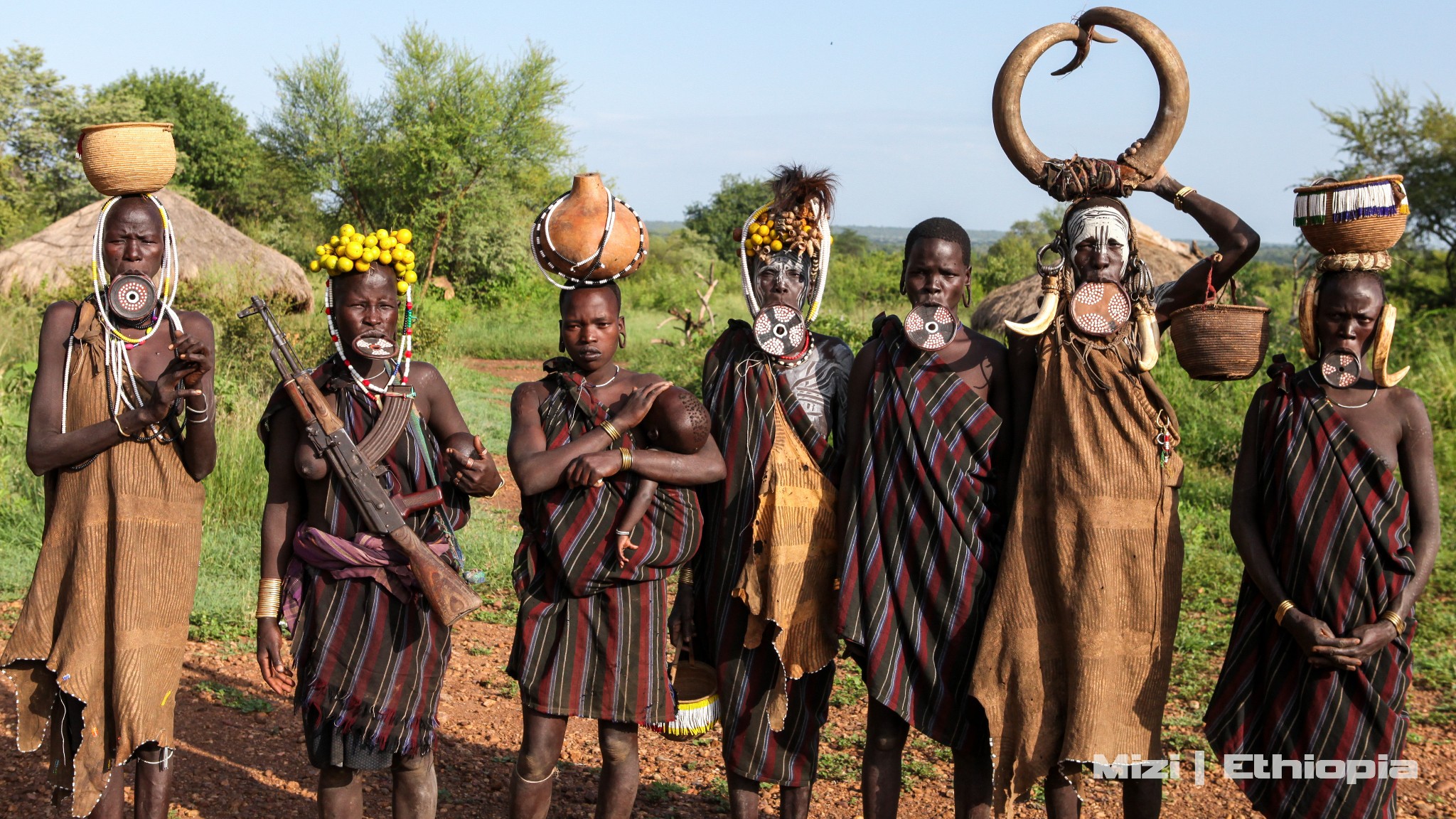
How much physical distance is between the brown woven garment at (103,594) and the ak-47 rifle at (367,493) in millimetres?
481

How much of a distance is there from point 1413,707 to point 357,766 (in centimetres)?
433

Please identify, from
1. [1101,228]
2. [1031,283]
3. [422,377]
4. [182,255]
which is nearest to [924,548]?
[1101,228]

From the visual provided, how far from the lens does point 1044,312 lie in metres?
2.99

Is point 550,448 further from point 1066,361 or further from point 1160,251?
point 1160,251

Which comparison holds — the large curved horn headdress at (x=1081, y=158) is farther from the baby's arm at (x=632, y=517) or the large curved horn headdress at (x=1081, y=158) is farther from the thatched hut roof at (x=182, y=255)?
the thatched hut roof at (x=182, y=255)

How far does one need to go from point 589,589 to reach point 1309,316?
202cm

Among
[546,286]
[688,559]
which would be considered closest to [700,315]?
[546,286]

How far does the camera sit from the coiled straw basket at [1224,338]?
2801mm

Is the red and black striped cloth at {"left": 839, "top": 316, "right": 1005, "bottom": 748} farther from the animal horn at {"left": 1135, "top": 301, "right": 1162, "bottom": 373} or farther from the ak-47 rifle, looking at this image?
the ak-47 rifle

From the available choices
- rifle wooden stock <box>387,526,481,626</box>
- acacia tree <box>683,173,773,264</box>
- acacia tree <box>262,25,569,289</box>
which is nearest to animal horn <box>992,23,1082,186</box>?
rifle wooden stock <box>387,526,481,626</box>

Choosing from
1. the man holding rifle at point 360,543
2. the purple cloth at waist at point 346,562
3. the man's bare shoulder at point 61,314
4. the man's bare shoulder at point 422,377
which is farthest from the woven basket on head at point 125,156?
the purple cloth at waist at point 346,562

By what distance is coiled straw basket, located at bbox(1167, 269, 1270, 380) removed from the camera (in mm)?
2801

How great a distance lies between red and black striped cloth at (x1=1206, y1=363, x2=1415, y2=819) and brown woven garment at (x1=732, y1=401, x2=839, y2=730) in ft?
3.73

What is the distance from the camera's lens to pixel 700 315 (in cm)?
1541
